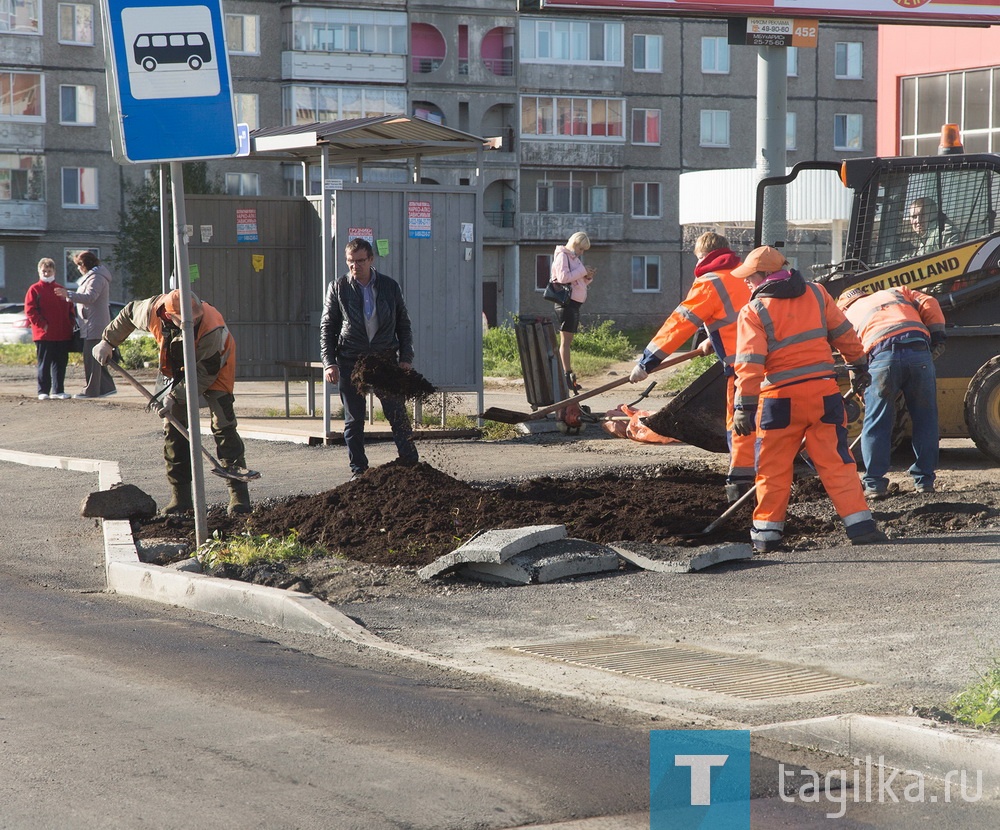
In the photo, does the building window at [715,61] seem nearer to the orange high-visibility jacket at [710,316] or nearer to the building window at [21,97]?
the building window at [21,97]

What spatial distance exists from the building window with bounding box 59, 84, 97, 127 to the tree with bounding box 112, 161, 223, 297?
3.56 meters

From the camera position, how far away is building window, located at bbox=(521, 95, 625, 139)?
6238cm

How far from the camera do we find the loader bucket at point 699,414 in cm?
1211

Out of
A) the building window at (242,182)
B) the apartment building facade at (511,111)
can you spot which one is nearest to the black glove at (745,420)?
the apartment building facade at (511,111)

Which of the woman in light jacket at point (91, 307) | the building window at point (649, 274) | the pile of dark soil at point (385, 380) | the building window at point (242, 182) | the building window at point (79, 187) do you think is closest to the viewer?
the pile of dark soil at point (385, 380)

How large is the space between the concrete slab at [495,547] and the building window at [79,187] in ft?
170

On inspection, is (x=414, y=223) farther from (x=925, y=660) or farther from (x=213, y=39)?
(x=925, y=660)

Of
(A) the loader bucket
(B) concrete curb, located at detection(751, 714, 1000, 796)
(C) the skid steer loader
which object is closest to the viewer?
(B) concrete curb, located at detection(751, 714, 1000, 796)

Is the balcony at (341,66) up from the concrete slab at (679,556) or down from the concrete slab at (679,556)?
up

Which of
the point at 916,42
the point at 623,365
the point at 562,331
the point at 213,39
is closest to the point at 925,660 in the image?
the point at 213,39

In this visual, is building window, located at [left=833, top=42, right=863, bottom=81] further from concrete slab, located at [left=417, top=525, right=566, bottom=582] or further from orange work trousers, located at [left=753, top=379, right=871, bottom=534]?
concrete slab, located at [left=417, top=525, right=566, bottom=582]

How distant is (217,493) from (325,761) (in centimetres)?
722

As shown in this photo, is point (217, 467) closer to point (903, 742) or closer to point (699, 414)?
point (699, 414)

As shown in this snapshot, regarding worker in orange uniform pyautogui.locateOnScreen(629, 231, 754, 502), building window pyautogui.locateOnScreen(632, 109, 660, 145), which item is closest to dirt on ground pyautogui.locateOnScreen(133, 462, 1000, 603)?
worker in orange uniform pyautogui.locateOnScreen(629, 231, 754, 502)
